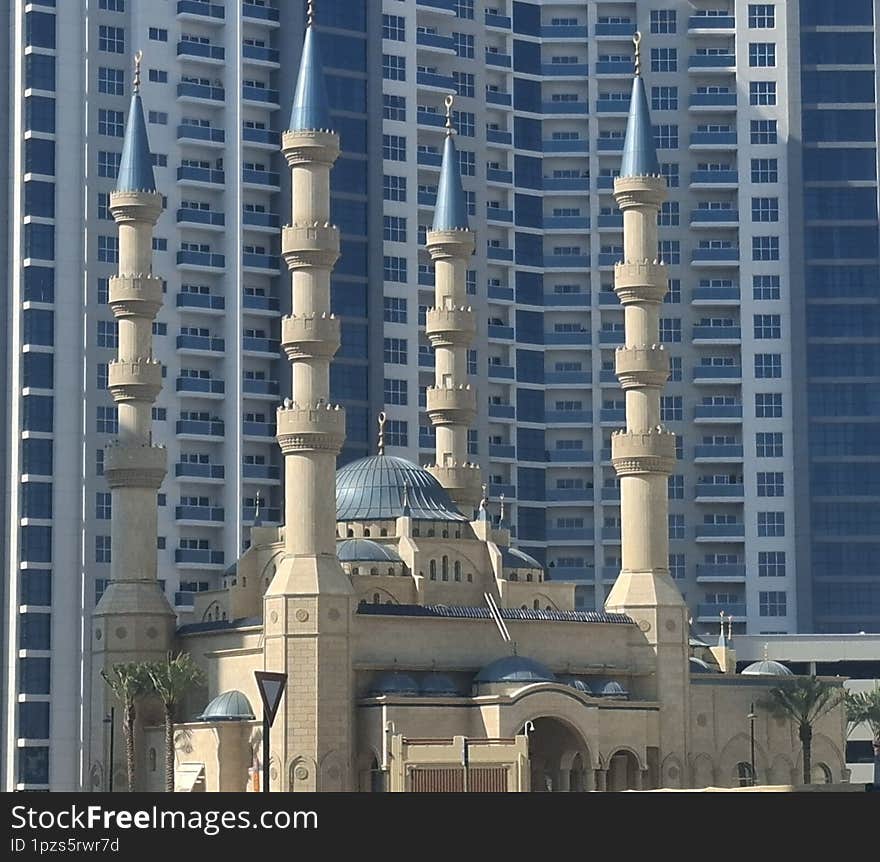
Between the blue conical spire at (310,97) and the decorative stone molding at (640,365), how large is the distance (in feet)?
46.6

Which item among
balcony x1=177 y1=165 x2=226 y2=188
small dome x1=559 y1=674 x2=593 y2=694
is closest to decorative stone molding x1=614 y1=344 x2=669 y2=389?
small dome x1=559 y1=674 x2=593 y2=694

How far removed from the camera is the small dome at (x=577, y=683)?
77.6 metres

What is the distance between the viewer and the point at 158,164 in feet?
358

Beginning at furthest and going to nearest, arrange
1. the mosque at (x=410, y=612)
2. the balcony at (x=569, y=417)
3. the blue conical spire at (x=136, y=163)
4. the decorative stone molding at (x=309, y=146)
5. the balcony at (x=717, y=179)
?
the balcony at (x=717, y=179)
the balcony at (x=569, y=417)
the blue conical spire at (x=136, y=163)
the decorative stone molding at (x=309, y=146)
the mosque at (x=410, y=612)

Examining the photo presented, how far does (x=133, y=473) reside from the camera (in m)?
77.8

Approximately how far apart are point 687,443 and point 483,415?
11.8 m

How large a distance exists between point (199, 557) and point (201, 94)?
2340cm

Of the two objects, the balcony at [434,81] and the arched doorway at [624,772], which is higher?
the balcony at [434,81]

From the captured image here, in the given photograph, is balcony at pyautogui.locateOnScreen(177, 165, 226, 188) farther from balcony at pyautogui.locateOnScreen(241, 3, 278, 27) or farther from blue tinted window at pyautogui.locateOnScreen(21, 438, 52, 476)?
blue tinted window at pyautogui.locateOnScreen(21, 438, 52, 476)

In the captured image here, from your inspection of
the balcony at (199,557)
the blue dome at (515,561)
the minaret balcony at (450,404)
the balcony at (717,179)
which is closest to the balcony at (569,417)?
the balcony at (717,179)

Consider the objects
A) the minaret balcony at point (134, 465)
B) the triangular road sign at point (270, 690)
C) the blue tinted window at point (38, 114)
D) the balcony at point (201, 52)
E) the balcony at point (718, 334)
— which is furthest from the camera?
the balcony at point (718, 334)

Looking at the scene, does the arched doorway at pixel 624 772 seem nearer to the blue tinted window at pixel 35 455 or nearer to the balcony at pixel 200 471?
the balcony at pixel 200 471

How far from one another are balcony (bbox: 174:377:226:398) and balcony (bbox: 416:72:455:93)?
67.6ft

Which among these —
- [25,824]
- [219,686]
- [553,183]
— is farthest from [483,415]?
[25,824]
